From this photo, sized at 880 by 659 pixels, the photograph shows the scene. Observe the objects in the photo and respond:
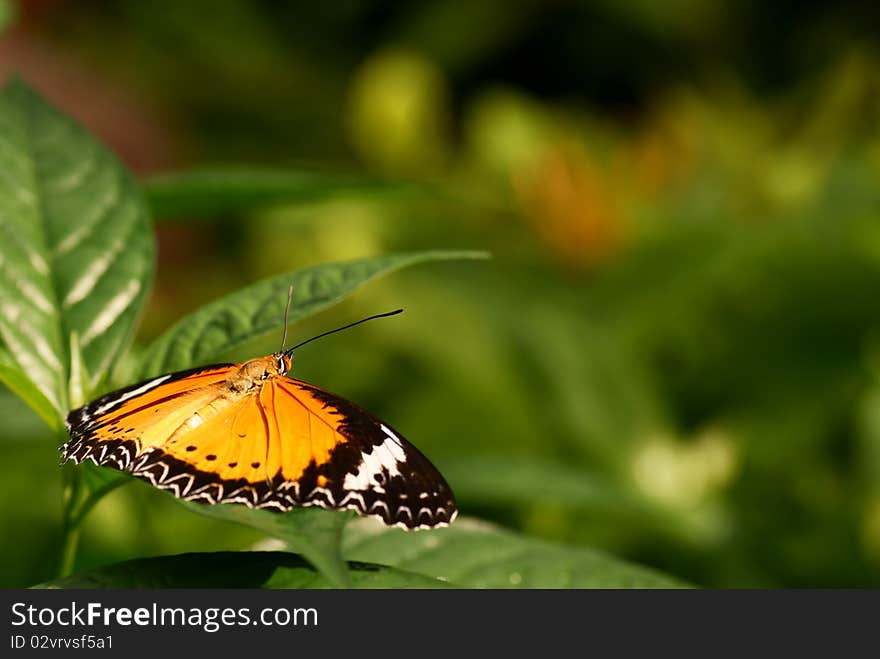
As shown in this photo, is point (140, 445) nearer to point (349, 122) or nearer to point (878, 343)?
point (878, 343)

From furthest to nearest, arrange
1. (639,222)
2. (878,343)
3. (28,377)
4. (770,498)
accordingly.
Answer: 1. (639,222)
2. (878,343)
3. (770,498)
4. (28,377)

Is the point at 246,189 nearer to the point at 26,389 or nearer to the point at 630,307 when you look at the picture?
the point at 26,389

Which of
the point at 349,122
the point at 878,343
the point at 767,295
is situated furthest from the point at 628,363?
the point at 349,122

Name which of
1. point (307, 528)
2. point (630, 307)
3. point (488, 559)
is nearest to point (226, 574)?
point (307, 528)

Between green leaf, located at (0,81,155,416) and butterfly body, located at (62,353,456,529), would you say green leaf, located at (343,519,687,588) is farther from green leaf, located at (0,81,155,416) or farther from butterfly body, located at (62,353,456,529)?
green leaf, located at (0,81,155,416)

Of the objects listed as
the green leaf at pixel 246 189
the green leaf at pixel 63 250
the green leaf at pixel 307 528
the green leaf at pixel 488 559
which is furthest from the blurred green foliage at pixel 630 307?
the green leaf at pixel 307 528

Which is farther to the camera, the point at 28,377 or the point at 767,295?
the point at 767,295

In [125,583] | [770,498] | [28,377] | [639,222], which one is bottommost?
[125,583]
